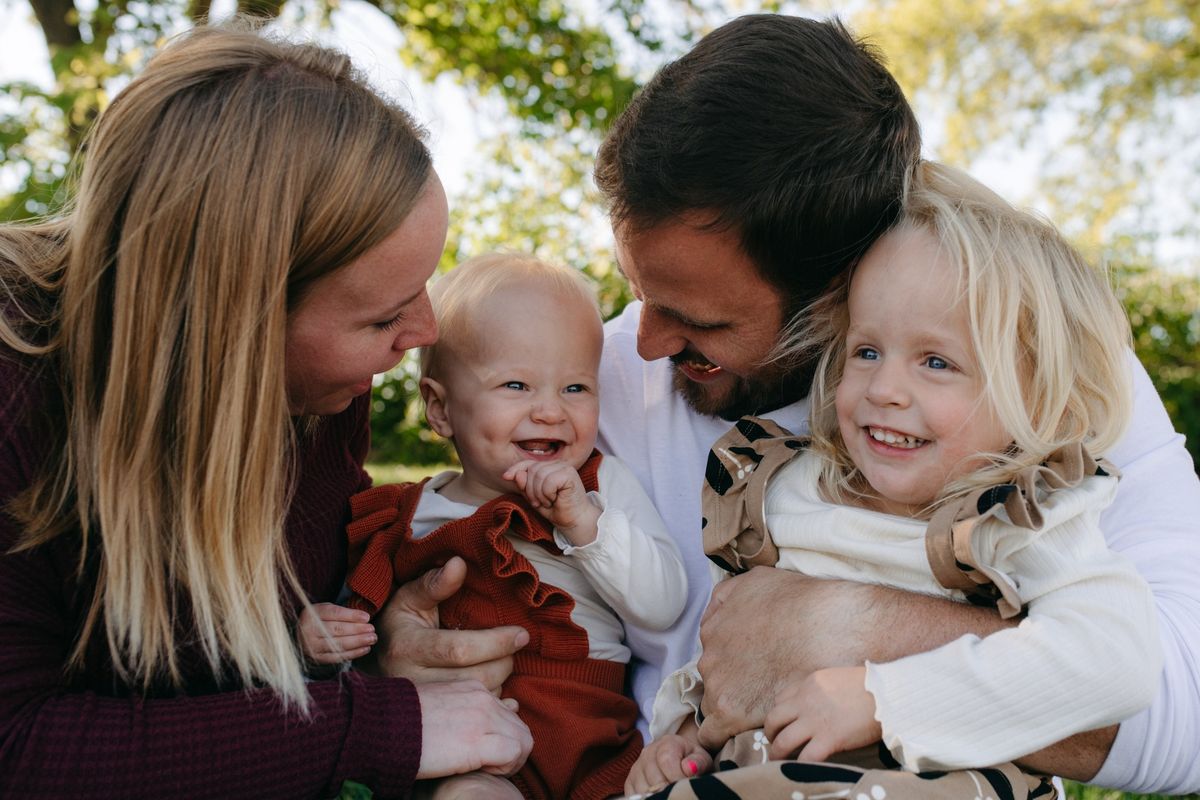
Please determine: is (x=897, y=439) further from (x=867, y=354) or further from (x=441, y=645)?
(x=441, y=645)

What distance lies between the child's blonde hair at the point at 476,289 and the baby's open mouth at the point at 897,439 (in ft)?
2.99

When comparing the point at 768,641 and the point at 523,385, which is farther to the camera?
the point at 523,385

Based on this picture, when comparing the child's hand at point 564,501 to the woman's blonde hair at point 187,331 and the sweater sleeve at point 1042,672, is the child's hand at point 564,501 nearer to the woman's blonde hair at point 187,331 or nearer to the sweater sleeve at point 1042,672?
the woman's blonde hair at point 187,331

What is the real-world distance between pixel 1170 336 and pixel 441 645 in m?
8.83

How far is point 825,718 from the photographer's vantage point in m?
2.00

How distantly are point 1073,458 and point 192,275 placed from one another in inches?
66.8

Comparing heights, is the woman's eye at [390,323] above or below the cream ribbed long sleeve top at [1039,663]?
above

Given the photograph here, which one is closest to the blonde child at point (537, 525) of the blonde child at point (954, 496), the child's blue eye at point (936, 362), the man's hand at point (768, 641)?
the blonde child at point (954, 496)

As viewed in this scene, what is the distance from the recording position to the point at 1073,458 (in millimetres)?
2100

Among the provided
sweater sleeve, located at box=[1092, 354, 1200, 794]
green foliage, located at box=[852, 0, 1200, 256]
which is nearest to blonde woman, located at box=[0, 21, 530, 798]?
sweater sleeve, located at box=[1092, 354, 1200, 794]

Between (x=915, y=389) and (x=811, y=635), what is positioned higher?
(x=915, y=389)

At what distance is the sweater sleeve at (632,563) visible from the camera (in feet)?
8.50

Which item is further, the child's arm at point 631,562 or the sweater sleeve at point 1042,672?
the child's arm at point 631,562

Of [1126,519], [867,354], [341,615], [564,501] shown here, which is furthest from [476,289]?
[1126,519]
